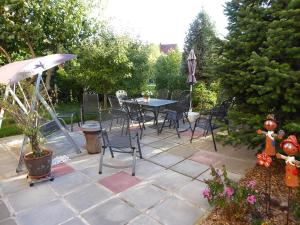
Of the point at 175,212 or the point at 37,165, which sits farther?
the point at 37,165

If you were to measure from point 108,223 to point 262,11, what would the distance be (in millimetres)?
3382

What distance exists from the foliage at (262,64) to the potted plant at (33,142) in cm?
276

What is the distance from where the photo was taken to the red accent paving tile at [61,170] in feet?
11.3

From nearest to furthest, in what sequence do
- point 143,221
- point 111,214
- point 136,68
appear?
1. point 143,221
2. point 111,214
3. point 136,68

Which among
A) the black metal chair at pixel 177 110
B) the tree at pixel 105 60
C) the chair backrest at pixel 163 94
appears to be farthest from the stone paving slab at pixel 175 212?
the tree at pixel 105 60

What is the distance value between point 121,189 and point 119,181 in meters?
0.22

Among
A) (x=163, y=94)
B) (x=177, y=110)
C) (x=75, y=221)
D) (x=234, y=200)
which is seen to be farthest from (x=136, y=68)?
(x=234, y=200)

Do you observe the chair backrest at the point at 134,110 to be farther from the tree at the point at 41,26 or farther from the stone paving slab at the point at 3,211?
the stone paving slab at the point at 3,211

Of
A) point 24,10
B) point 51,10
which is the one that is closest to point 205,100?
point 51,10

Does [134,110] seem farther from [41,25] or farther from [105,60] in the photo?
[41,25]

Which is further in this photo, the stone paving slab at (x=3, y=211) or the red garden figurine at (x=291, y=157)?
the stone paving slab at (x=3, y=211)

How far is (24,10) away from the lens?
216 inches

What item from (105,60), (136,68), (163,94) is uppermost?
(105,60)

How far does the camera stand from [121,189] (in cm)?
291
